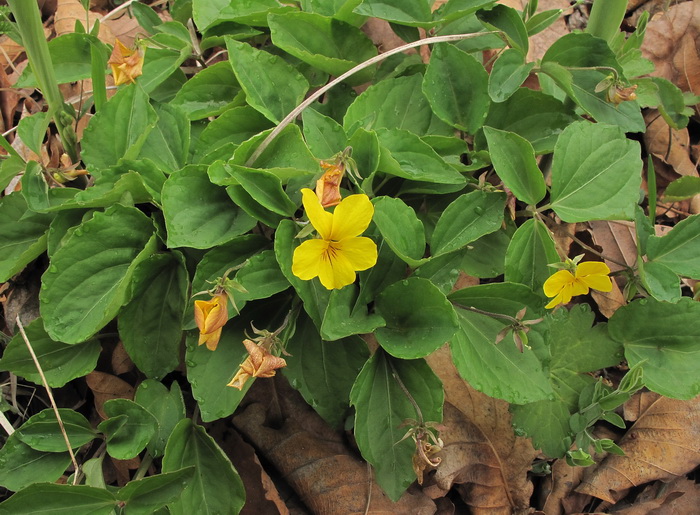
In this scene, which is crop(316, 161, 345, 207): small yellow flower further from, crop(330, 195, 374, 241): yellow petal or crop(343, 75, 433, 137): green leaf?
crop(343, 75, 433, 137): green leaf

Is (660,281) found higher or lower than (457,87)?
lower

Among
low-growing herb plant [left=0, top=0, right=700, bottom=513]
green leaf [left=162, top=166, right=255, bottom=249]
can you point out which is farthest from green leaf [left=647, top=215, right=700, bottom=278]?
green leaf [left=162, top=166, right=255, bottom=249]

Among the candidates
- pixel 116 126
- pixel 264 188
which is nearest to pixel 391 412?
pixel 264 188

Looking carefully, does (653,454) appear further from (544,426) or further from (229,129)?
(229,129)

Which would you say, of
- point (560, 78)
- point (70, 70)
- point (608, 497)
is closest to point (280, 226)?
point (560, 78)

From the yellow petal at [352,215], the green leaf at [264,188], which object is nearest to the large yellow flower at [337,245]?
the yellow petal at [352,215]

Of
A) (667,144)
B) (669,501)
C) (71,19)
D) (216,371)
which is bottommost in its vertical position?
(669,501)
